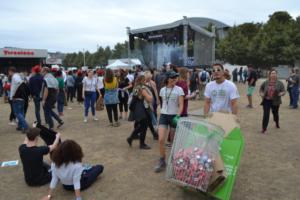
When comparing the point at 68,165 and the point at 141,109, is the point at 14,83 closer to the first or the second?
the point at 141,109

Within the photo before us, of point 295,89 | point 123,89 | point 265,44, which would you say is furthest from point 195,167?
point 265,44

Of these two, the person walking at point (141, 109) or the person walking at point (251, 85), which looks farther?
the person walking at point (251, 85)

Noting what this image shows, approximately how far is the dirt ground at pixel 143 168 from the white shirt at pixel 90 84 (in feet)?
3.87

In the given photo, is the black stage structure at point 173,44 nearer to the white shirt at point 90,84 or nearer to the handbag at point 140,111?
the white shirt at point 90,84

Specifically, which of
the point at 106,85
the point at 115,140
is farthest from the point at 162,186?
the point at 106,85

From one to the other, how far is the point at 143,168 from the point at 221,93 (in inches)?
72.8

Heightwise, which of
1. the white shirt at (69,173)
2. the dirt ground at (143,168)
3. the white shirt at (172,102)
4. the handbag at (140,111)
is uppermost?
the white shirt at (172,102)

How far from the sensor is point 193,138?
4.41 metres

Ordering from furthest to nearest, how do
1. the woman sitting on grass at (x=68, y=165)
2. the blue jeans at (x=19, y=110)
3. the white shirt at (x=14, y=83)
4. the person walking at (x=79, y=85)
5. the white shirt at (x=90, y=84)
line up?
the person walking at (x=79, y=85) → the white shirt at (x=90, y=84) → the blue jeans at (x=19, y=110) → the white shirt at (x=14, y=83) → the woman sitting on grass at (x=68, y=165)

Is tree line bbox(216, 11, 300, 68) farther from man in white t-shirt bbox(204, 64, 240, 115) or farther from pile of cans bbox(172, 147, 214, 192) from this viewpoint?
pile of cans bbox(172, 147, 214, 192)

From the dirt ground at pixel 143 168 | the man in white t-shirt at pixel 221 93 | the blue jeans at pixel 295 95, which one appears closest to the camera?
the dirt ground at pixel 143 168

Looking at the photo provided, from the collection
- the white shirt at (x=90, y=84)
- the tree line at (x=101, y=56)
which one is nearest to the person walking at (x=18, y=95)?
the white shirt at (x=90, y=84)

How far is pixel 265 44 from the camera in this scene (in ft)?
152

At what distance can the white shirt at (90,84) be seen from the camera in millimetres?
10242
